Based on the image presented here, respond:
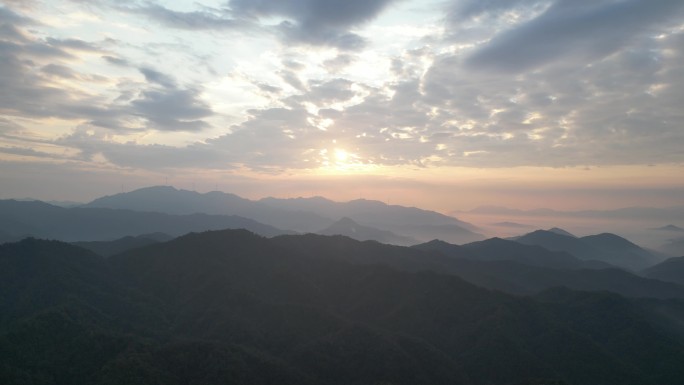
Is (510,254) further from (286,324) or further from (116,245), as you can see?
(116,245)

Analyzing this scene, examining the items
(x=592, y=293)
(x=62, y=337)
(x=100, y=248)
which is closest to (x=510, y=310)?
(x=592, y=293)

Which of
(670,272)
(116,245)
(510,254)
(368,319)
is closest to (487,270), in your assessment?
(510,254)

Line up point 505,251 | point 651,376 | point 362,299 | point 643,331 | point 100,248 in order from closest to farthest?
point 651,376 < point 643,331 < point 362,299 < point 100,248 < point 505,251

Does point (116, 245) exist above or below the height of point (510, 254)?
above

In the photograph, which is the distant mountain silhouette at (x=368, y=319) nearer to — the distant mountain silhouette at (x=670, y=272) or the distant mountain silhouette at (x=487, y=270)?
the distant mountain silhouette at (x=487, y=270)

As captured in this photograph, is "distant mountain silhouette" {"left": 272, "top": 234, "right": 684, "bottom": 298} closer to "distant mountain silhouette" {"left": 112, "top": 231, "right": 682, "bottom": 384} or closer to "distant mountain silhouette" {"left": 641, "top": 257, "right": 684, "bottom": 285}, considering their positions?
"distant mountain silhouette" {"left": 112, "top": 231, "right": 682, "bottom": 384}

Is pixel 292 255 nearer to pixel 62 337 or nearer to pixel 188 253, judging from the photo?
pixel 188 253
